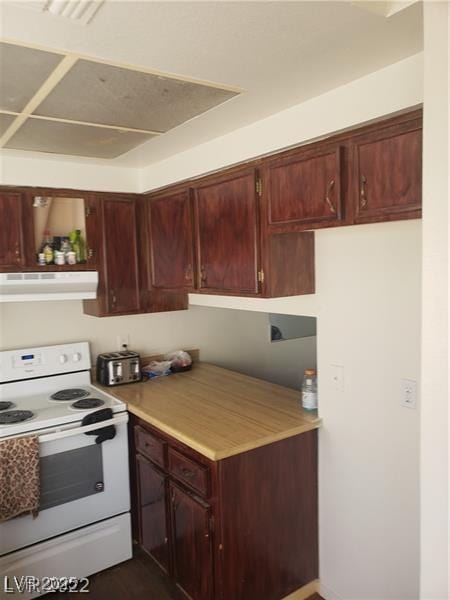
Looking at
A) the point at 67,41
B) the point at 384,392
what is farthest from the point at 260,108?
the point at 384,392

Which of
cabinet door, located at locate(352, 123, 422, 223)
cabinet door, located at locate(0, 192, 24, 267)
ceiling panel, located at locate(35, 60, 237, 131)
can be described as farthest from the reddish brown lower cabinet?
ceiling panel, located at locate(35, 60, 237, 131)

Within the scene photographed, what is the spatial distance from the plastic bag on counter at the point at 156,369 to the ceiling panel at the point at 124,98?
5.58ft

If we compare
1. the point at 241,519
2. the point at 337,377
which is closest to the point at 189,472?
the point at 241,519

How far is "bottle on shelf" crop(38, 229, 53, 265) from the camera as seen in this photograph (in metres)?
2.75

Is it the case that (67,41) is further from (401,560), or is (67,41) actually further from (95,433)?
(401,560)

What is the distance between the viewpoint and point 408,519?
1.89 m

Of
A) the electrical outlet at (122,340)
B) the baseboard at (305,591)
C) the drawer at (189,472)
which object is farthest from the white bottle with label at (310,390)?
the electrical outlet at (122,340)

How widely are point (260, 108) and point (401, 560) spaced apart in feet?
6.78

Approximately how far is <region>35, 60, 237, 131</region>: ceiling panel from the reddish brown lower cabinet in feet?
5.08

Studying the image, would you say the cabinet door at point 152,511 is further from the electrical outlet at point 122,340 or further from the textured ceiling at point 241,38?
the textured ceiling at point 241,38

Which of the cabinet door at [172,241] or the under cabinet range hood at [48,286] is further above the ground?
the cabinet door at [172,241]

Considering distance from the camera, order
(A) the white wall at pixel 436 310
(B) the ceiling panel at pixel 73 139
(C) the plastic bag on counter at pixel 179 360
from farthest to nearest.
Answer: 1. (C) the plastic bag on counter at pixel 179 360
2. (B) the ceiling panel at pixel 73 139
3. (A) the white wall at pixel 436 310

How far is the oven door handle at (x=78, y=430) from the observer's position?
7.76 ft

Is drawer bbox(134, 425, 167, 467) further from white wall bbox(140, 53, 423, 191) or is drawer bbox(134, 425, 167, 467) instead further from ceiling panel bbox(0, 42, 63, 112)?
ceiling panel bbox(0, 42, 63, 112)
